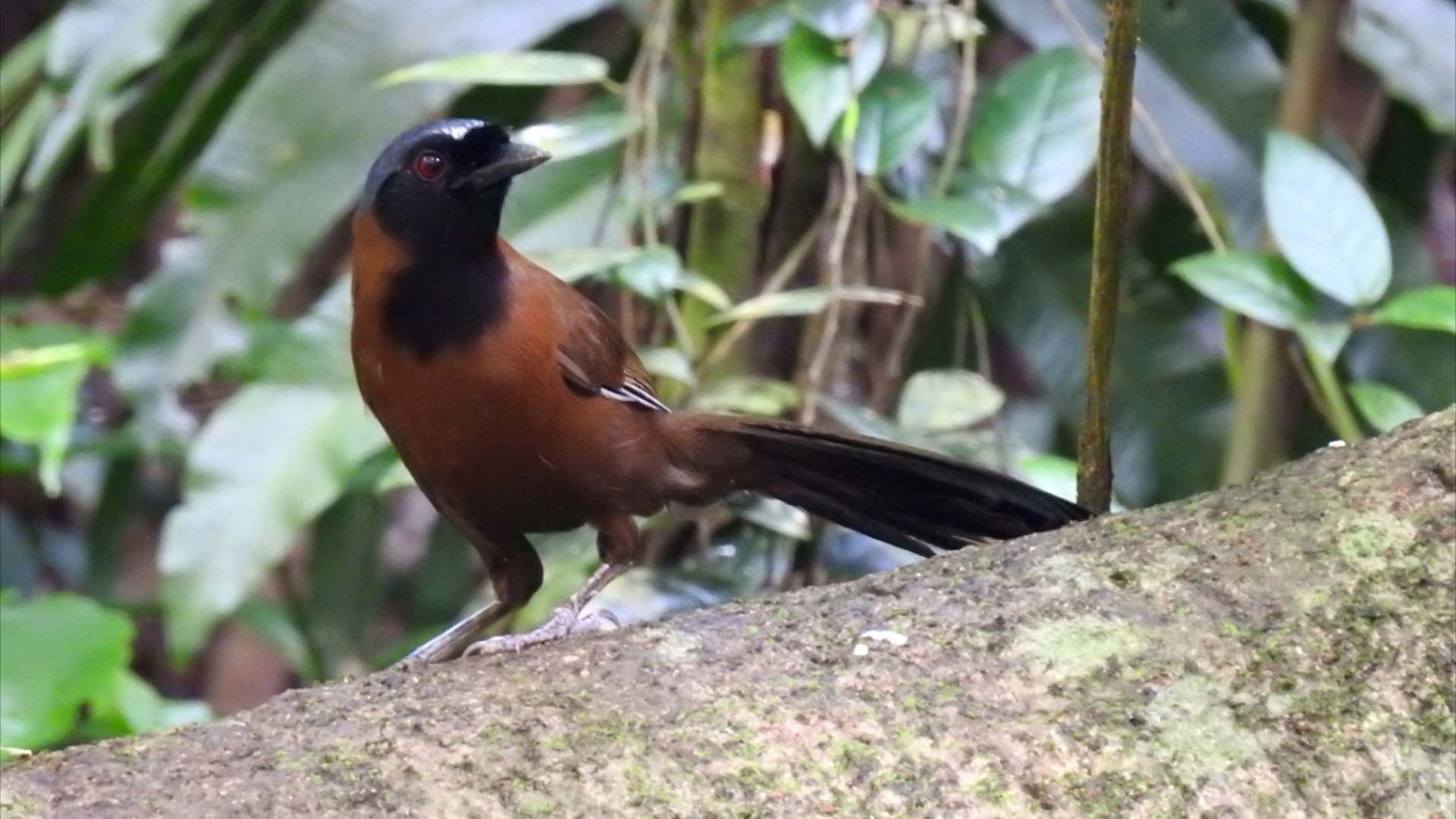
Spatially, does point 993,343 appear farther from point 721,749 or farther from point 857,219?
point 721,749

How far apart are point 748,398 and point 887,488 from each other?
391mm

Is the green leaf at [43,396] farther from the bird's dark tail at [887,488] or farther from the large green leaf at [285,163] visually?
the bird's dark tail at [887,488]

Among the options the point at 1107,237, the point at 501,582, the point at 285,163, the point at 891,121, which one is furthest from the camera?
the point at 285,163

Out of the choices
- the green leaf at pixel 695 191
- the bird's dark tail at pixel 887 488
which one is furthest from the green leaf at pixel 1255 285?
the green leaf at pixel 695 191

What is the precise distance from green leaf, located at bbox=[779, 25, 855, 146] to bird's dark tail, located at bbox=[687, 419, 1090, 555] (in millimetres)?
455

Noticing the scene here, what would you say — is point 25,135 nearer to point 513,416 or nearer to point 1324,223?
point 513,416

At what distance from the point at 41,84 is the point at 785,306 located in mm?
1946

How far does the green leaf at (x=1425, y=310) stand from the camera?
202 cm

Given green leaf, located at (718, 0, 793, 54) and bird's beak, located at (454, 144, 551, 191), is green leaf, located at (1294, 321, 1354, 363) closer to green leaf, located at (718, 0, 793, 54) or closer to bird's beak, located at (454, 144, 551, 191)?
green leaf, located at (718, 0, 793, 54)

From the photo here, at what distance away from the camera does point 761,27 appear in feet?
8.15

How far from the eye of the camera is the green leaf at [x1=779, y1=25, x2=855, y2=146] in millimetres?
2365

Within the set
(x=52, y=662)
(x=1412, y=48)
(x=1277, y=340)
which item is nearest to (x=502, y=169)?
(x=52, y=662)

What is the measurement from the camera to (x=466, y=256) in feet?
6.83

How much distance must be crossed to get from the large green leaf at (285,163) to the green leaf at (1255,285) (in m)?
1.33
